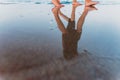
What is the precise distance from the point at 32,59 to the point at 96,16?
4.02m

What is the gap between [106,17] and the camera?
7473mm

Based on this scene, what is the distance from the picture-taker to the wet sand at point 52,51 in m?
3.44

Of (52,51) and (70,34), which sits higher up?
(52,51)

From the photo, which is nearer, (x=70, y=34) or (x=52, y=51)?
(x=52, y=51)

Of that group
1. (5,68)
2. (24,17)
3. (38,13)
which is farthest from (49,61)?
(38,13)

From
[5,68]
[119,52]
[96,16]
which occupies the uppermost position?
[5,68]

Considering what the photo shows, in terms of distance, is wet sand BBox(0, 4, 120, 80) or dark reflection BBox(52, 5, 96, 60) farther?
dark reflection BBox(52, 5, 96, 60)

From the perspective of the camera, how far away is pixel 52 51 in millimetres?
4414

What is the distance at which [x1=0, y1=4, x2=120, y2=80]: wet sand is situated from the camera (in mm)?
3436

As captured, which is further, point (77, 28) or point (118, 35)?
point (77, 28)

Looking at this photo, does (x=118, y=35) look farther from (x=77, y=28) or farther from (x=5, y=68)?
(x=5, y=68)

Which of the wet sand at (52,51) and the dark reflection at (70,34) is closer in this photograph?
the wet sand at (52,51)

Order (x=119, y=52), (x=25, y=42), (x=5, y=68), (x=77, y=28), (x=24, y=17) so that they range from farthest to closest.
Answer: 1. (x=24, y=17)
2. (x=77, y=28)
3. (x=25, y=42)
4. (x=119, y=52)
5. (x=5, y=68)

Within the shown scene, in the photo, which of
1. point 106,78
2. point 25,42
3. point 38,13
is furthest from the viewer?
point 38,13
